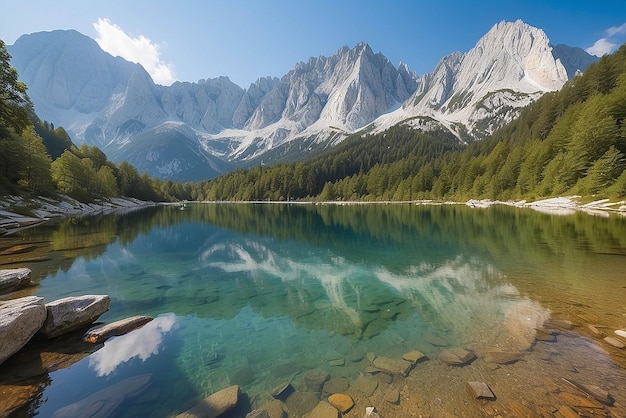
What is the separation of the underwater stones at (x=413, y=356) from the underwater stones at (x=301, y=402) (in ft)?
13.2

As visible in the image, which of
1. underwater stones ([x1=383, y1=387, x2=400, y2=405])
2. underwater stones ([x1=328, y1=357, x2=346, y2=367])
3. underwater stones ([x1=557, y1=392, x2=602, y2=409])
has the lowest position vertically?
underwater stones ([x1=328, y1=357, x2=346, y2=367])

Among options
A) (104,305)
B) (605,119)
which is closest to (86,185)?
(104,305)

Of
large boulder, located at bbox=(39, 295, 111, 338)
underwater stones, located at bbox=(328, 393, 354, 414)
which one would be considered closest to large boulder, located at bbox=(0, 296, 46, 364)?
large boulder, located at bbox=(39, 295, 111, 338)

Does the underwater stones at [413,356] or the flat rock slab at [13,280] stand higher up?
the flat rock slab at [13,280]

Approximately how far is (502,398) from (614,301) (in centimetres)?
1255

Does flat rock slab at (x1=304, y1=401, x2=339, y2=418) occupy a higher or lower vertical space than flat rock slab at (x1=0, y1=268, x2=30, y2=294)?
lower

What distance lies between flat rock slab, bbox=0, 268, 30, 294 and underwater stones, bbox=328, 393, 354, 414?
20510 mm

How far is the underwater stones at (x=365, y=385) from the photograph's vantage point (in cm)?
904

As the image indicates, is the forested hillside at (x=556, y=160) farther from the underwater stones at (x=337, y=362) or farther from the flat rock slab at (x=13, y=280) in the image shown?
the flat rock slab at (x=13, y=280)

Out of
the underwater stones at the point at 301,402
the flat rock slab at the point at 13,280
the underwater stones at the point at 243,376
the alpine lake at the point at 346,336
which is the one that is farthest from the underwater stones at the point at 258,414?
the flat rock slab at the point at 13,280

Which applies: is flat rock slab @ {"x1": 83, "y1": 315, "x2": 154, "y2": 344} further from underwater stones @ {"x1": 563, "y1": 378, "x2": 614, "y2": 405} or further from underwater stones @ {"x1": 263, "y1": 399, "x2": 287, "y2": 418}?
underwater stones @ {"x1": 563, "y1": 378, "x2": 614, "y2": 405}

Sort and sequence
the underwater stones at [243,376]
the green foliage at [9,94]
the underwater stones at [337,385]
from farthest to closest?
the green foliage at [9,94], the underwater stones at [243,376], the underwater stones at [337,385]

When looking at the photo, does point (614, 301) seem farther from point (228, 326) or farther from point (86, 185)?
point (86, 185)

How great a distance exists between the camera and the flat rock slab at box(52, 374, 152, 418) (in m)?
8.10
